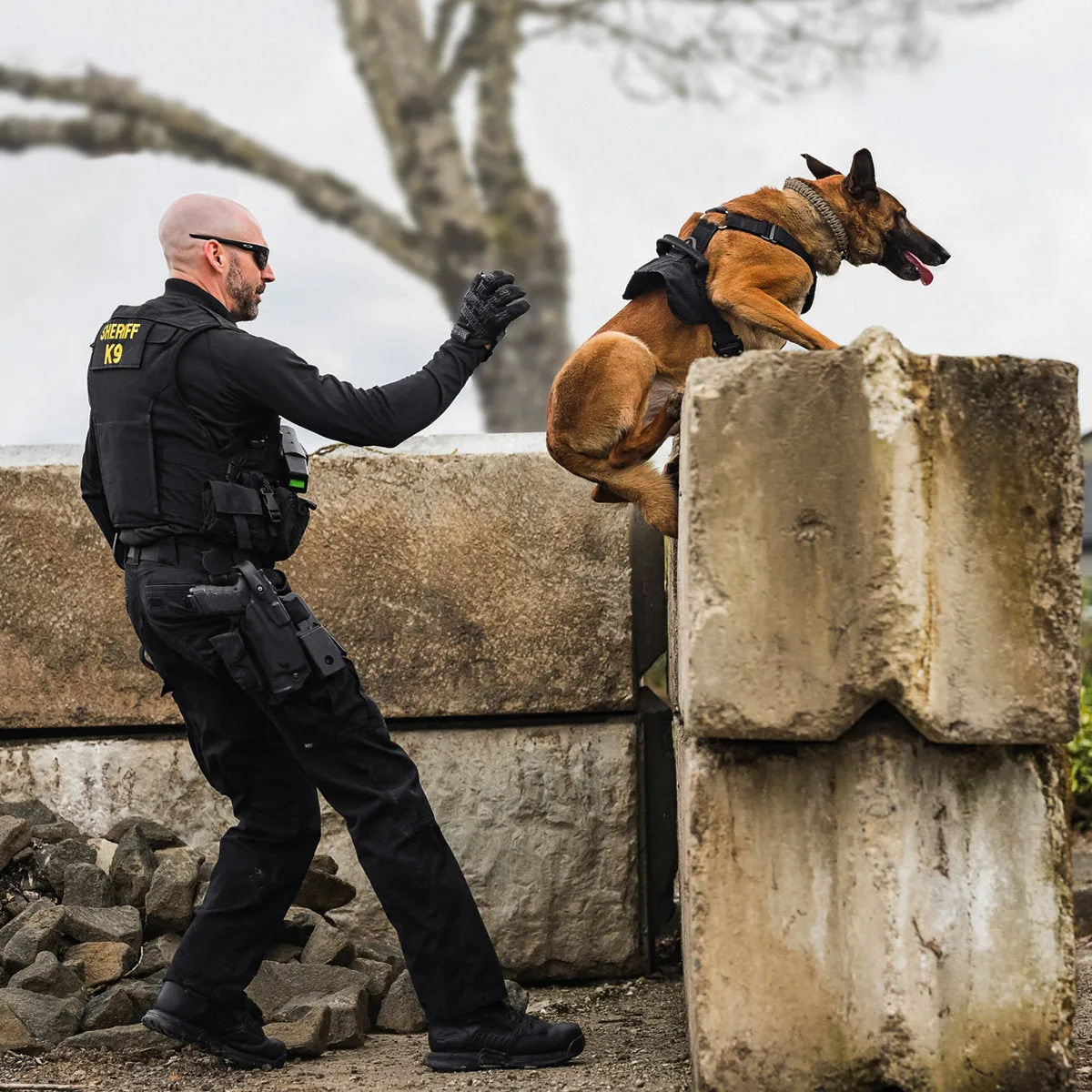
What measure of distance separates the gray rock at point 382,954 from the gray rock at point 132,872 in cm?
60

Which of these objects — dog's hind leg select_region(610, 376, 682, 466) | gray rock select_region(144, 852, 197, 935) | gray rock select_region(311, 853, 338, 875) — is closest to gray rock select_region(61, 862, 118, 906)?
gray rock select_region(144, 852, 197, 935)

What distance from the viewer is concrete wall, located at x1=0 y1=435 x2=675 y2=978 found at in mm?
4031

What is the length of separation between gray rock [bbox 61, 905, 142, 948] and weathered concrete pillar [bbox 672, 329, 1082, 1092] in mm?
1663

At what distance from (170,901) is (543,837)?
3.74 feet

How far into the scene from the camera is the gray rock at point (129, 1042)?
120 inches

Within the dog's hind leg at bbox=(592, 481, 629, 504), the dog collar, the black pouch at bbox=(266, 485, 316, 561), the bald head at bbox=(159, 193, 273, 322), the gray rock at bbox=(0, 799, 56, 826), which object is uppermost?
the dog collar

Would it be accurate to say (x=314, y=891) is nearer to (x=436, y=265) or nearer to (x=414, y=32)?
(x=436, y=265)

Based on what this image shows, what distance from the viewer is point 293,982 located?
3367mm

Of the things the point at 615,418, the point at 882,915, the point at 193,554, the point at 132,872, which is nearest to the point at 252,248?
the point at 193,554

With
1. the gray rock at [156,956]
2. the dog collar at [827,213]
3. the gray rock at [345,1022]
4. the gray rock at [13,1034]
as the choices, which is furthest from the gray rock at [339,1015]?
the dog collar at [827,213]

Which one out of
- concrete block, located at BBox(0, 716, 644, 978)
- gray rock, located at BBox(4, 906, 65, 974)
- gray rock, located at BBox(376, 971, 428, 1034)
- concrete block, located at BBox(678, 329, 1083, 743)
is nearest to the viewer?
concrete block, located at BBox(678, 329, 1083, 743)

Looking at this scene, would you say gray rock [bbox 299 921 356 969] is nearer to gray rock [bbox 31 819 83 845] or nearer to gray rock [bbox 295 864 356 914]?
gray rock [bbox 295 864 356 914]

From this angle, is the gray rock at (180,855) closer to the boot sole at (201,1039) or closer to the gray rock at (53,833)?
the gray rock at (53,833)

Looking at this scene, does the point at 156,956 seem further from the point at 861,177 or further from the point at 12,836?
the point at 861,177
